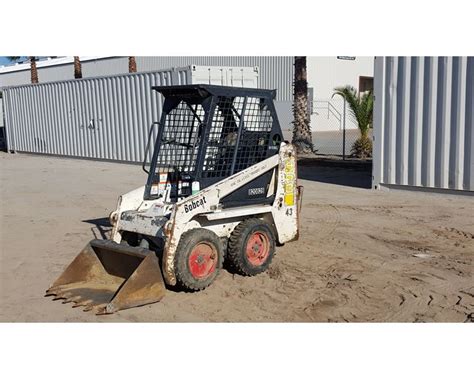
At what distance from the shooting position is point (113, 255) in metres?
6.00

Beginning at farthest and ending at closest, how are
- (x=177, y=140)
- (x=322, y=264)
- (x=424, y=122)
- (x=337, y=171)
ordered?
1. (x=337, y=171)
2. (x=424, y=122)
3. (x=177, y=140)
4. (x=322, y=264)

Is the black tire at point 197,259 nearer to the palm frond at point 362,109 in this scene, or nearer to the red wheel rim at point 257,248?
the red wheel rim at point 257,248

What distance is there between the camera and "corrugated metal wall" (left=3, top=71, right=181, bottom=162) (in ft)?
→ 60.2

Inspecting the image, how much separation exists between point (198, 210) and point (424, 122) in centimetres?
678

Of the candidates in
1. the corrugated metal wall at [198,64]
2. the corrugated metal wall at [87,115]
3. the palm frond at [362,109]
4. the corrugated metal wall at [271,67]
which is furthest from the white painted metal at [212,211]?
the corrugated metal wall at [271,67]

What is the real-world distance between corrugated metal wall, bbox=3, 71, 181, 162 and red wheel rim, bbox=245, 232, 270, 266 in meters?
10.9

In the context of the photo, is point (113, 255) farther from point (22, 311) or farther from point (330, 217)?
point (330, 217)

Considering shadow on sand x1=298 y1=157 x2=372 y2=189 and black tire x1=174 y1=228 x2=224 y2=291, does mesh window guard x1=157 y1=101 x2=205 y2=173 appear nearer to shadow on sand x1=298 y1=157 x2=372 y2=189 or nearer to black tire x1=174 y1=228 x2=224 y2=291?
black tire x1=174 y1=228 x2=224 y2=291

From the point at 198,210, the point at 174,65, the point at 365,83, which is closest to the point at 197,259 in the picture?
the point at 198,210

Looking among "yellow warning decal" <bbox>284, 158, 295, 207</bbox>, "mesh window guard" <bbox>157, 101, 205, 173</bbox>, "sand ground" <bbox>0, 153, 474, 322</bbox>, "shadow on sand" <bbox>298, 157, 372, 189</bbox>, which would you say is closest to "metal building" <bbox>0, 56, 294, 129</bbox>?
"shadow on sand" <bbox>298, 157, 372, 189</bbox>

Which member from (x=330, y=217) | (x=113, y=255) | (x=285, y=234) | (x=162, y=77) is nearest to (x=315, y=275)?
(x=285, y=234)

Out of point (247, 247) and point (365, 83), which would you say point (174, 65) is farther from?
point (247, 247)

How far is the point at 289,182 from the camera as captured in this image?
270 inches

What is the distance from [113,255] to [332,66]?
30.9 meters
